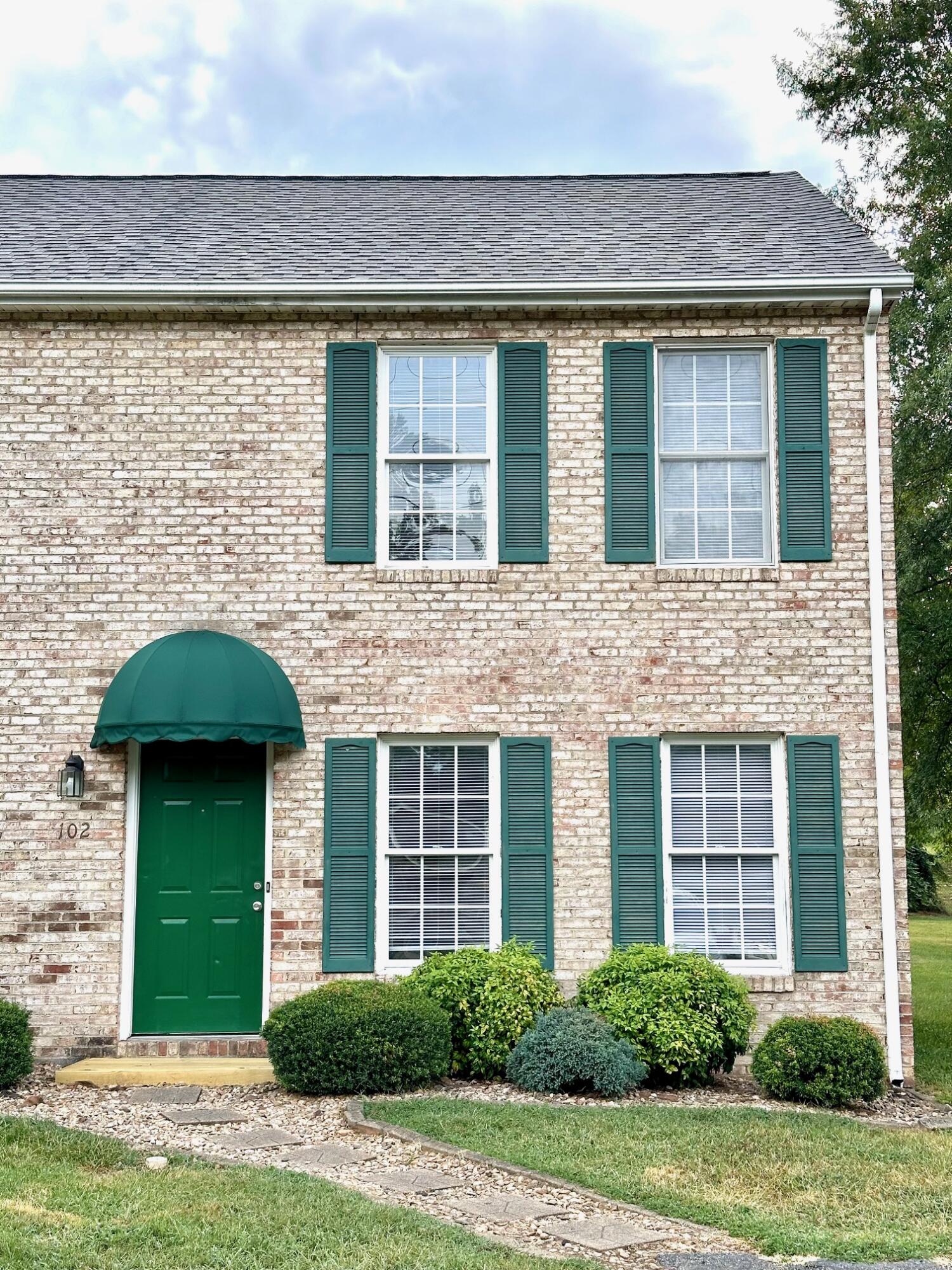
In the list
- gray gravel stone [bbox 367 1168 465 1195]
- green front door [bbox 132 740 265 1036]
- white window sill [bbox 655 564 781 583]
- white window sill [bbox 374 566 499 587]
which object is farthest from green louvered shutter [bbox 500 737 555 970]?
gray gravel stone [bbox 367 1168 465 1195]

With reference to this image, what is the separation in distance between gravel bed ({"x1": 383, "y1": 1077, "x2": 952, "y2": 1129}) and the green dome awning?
113 inches

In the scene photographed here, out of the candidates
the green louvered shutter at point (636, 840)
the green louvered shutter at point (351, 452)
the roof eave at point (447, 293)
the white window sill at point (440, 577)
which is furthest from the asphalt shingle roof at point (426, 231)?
the green louvered shutter at point (636, 840)

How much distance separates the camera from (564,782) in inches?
403

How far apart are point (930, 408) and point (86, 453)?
9.08 metres

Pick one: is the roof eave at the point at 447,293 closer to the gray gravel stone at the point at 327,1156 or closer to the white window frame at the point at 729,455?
the white window frame at the point at 729,455

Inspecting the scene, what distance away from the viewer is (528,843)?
399 inches

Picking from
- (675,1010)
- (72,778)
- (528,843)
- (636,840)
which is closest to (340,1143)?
(675,1010)

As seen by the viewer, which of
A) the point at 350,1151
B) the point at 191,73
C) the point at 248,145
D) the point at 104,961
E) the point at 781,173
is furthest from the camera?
the point at 248,145

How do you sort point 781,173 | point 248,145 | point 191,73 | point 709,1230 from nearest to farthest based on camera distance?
point 709,1230
point 781,173
point 191,73
point 248,145

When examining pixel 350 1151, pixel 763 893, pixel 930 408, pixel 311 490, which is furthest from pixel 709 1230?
pixel 930 408

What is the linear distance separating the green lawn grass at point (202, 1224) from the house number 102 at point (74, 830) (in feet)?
11.5

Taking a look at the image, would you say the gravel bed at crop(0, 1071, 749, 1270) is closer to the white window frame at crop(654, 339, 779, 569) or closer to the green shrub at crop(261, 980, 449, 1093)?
the green shrub at crop(261, 980, 449, 1093)

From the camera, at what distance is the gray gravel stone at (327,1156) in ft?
22.6

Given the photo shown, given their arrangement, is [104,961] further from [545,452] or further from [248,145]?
[248,145]
